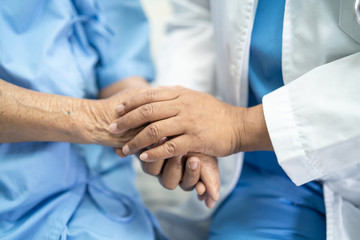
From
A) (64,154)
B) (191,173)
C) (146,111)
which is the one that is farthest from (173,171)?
(64,154)

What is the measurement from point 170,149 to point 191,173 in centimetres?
8

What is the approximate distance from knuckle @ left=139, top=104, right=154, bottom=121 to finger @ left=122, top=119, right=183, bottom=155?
0.07 ft

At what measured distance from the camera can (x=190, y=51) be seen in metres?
0.98

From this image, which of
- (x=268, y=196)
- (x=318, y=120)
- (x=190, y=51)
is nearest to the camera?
(x=318, y=120)

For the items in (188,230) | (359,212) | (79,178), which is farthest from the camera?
(188,230)

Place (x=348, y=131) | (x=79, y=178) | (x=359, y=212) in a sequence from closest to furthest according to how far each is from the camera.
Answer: (x=348, y=131) → (x=359, y=212) → (x=79, y=178)

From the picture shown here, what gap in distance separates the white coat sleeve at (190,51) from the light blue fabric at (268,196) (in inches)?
7.7

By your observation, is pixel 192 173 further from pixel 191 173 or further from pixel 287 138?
pixel 287 138

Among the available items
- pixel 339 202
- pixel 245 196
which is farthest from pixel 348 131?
pixel 245 196

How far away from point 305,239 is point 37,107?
613 millimetres

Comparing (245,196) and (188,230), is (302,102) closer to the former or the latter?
(245,196)

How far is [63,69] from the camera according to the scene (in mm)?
729

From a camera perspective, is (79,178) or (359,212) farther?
(79,178)

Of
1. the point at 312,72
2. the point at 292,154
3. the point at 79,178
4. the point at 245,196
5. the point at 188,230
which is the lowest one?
the point at 188,230
